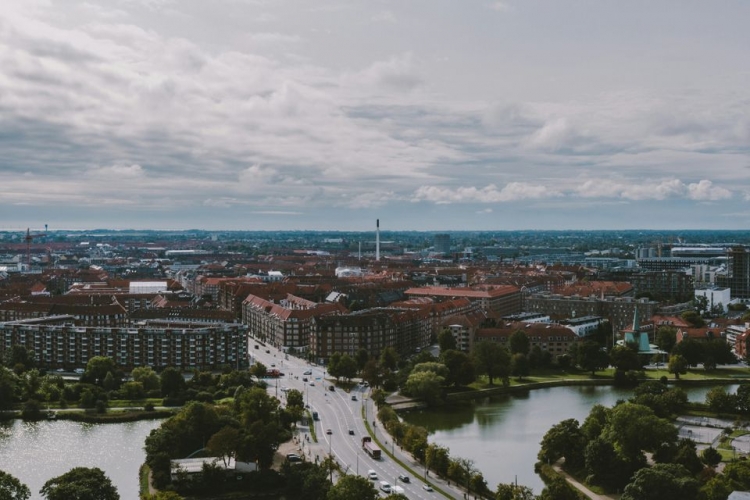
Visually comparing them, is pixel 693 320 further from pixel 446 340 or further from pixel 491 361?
pixel 491 361

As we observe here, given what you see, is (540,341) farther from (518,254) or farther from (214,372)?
(518,254)

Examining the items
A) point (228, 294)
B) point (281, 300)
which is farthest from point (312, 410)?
point (228, 294)

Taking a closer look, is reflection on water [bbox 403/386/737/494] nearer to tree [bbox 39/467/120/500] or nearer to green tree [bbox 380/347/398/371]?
green tree [bbox 380/347/398/371]

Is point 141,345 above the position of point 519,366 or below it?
above

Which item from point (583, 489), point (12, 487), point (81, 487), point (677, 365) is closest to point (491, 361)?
point (677, 365)

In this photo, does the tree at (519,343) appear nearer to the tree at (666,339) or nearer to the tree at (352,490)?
the tree at (666,339)

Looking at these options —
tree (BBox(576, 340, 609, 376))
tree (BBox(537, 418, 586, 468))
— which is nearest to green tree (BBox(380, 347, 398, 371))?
tree (BBox(576, 340, 609, 376))

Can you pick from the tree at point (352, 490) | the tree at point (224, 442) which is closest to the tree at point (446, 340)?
the tree at point (224, 442)
